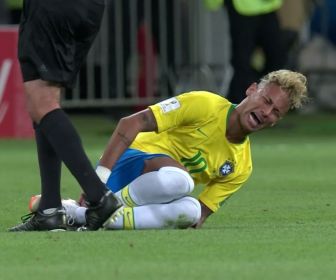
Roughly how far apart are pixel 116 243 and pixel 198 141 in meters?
1.21

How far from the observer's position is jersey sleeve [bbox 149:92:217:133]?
24.5ft

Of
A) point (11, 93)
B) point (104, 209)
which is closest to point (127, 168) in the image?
point (104, 209)

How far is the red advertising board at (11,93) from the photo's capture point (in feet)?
47.6

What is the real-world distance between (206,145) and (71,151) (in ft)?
3.03

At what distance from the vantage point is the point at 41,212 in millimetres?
7277

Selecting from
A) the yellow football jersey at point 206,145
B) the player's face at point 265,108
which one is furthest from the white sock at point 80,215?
the player's face at point 265,108

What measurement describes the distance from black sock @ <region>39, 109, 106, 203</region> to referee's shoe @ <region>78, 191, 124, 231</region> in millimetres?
29

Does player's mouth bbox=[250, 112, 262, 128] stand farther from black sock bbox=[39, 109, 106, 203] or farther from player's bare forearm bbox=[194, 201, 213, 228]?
black sock bbox=[39, 109, 106, 203]

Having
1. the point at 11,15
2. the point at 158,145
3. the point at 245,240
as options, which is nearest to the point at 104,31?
the point at 11,15

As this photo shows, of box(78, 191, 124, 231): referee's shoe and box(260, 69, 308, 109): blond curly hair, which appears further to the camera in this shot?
box(260, 69, 308, 109): blond curly hair

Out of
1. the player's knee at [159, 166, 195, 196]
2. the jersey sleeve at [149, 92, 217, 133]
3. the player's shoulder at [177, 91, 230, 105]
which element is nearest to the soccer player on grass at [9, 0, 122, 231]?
the player's knee at [159, 166, 195, 196]

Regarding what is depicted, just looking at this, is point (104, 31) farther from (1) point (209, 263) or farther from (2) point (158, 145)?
(1) point (209, 263)

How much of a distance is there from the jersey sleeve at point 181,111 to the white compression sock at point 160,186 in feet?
0.76

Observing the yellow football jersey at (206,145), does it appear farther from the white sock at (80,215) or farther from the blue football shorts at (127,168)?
the white sock at (80,215)
